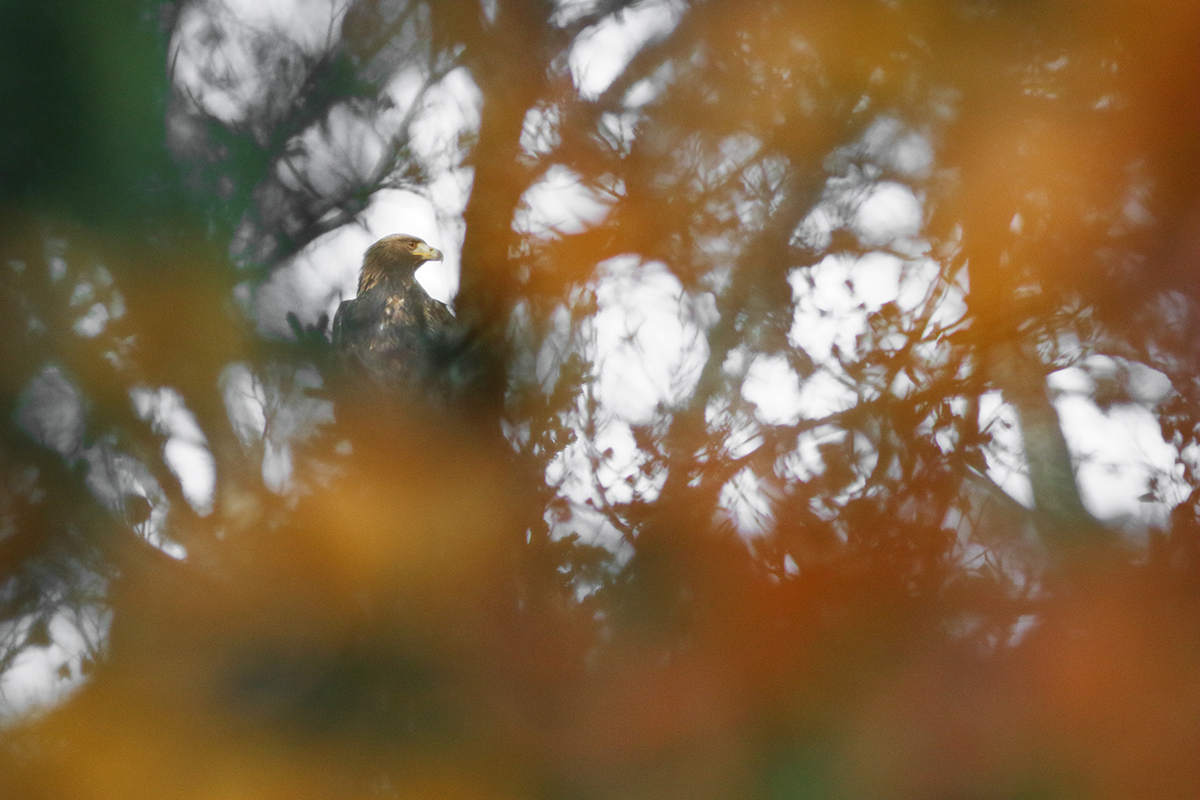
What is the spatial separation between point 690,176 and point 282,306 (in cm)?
30

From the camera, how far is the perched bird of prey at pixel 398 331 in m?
0.58

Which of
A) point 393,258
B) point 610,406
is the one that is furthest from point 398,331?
point 610,406

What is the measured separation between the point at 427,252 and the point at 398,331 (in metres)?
0.06

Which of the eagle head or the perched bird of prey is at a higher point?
the eagle head

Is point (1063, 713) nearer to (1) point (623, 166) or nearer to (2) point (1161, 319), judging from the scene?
(2) point (1161, 319)

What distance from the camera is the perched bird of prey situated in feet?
1.92

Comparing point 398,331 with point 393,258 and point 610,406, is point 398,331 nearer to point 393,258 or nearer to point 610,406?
point 393,258

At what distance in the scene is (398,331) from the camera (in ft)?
1.94

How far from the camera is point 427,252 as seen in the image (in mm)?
596

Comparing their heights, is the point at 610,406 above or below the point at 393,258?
below

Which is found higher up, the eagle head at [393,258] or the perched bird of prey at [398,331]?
the eagle head at [393,258]

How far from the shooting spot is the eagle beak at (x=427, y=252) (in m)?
0.59

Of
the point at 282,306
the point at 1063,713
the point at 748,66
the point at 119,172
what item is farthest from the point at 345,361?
the point at 1063,713

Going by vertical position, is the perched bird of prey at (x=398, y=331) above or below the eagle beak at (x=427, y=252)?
below
